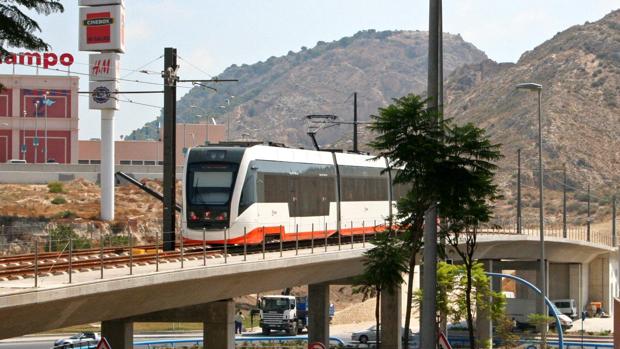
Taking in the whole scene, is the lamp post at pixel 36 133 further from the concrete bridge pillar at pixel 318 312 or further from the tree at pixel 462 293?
the tree at pixel 462 293

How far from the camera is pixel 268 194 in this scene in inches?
1542

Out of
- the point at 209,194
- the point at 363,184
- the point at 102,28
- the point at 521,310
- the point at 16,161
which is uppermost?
the point at 102,28

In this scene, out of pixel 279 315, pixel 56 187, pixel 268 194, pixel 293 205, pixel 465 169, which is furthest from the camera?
pixel 56 187

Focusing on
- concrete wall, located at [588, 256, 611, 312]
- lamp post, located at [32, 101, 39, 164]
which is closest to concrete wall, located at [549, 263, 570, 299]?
concrete wall, located at [588, 256, 611, 312]

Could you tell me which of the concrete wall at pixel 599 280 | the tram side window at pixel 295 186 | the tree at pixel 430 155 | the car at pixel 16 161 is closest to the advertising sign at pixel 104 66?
the car at pixel 16 161

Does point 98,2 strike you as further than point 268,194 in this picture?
Yes

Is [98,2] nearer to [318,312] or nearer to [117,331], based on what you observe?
[318,312]

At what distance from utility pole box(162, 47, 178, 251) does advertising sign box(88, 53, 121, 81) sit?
2024 inches

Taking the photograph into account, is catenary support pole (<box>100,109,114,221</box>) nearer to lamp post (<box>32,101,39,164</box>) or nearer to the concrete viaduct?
lamp post (<box>32,101,39,164</box>)

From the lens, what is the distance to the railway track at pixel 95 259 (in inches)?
1001

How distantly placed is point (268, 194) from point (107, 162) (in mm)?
54006

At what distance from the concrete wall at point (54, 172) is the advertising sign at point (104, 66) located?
85.7 ft

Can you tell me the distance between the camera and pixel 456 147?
28094mm

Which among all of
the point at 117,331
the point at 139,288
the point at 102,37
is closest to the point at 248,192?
the point at 117,331
